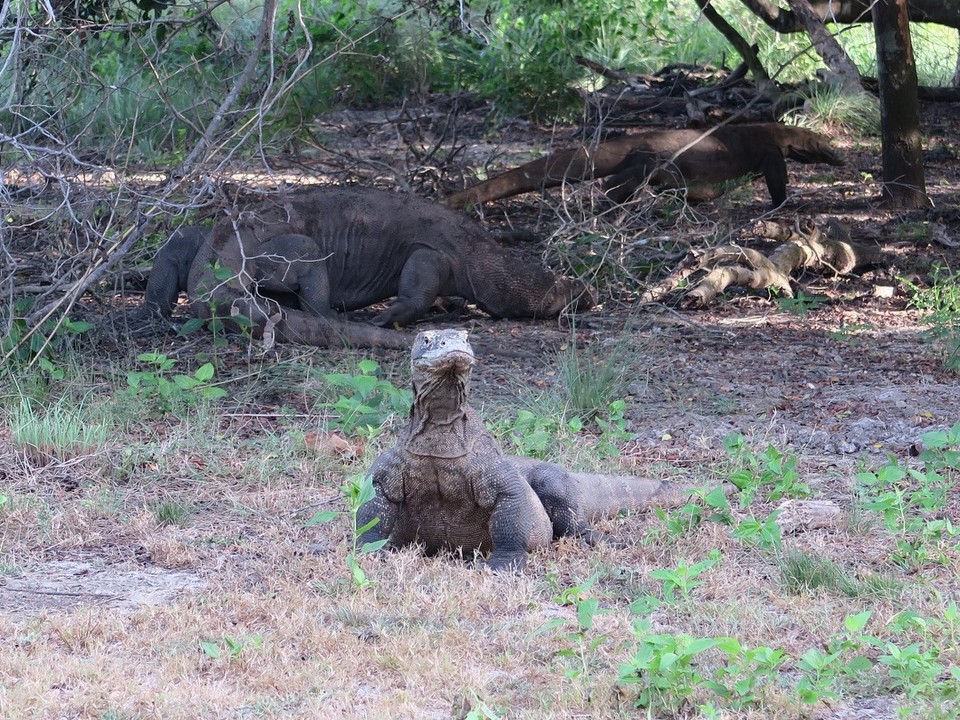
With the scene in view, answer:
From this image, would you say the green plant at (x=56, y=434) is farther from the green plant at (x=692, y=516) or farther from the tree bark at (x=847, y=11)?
the tree bark at (x=847, y=11)

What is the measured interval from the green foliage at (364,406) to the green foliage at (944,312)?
10.5ft

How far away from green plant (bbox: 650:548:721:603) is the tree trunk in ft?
26.2

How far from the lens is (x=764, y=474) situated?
526 centimetres

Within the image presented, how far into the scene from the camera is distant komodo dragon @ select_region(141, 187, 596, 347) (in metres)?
8.73

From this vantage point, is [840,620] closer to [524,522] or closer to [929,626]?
[929,626]

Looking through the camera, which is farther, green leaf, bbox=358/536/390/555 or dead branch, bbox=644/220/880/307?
dead branch, bbox=644/220/880/307

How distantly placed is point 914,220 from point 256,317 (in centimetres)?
621

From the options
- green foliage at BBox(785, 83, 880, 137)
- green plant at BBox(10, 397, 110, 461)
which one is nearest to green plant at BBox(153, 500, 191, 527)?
green plant at BBox(10, 397, 110, 461)

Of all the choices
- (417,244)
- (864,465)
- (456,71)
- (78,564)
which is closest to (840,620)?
(864,465)

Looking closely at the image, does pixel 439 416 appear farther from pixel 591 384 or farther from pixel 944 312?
pixel 944 312

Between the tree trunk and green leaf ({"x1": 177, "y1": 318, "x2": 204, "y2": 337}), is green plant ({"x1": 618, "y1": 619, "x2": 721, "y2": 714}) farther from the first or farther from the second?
the tree trunk

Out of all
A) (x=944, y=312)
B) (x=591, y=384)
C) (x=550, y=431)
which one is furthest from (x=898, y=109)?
(x=550, y=431)

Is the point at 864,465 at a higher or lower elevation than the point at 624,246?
lower

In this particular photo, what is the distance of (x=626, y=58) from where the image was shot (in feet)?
49.2
